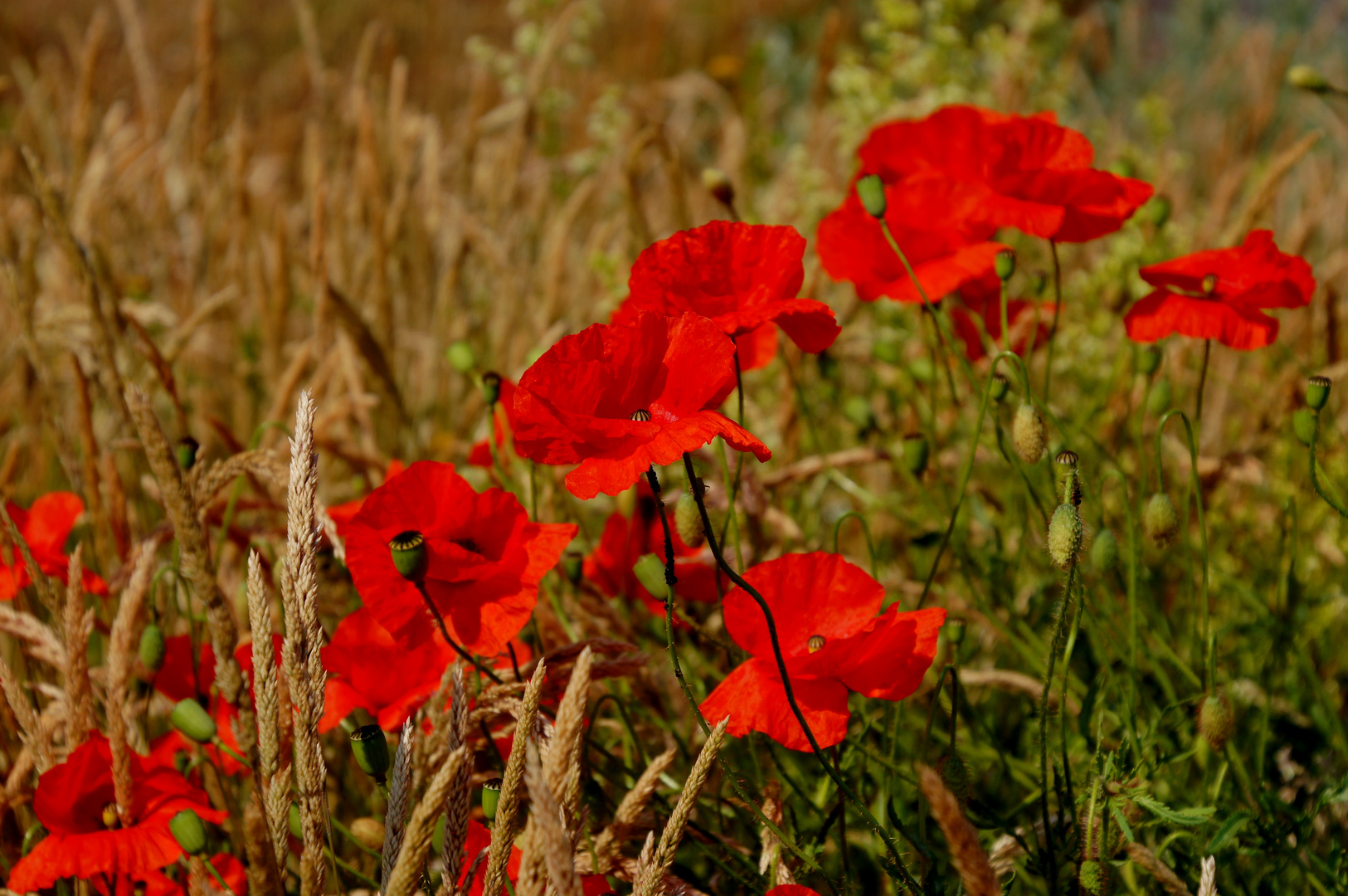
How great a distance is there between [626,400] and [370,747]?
0.41 metres

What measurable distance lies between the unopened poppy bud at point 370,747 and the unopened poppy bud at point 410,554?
0.49ft

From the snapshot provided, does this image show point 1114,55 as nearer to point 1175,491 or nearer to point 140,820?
point 1175,491

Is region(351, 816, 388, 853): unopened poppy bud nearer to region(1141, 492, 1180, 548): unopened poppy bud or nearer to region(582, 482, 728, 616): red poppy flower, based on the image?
region(582, 482, 728, 616): red poppy flower

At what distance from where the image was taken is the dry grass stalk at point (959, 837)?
2.37 ft

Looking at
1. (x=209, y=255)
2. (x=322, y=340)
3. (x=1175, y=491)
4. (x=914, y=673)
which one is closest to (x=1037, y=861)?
(x=914, y=673)

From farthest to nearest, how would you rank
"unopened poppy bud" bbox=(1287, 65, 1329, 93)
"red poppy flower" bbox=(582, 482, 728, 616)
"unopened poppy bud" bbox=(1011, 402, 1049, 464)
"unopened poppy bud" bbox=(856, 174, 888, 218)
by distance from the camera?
1. "unopened poppy bud" bbox=(1287, 65, 1329, 93)
2. "red poppy flower" bbox=(582, 482, 728, 616)
3. "unopened poppy bud" bbox=(856, 174, 888, 218)
4. "unopened poppy bud" bbox=(1011, 402, 1049, 464)

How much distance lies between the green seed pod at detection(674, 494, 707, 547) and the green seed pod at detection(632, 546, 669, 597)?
0.18ft

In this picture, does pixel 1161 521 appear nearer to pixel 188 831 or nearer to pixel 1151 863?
pixel 1151 863

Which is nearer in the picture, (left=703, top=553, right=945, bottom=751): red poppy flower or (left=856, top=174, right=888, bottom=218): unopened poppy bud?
(left=703, top=553, right=945, bottom=751): red poppy flower

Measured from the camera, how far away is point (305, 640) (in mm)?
974

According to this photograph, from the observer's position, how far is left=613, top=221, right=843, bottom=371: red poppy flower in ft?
3.77

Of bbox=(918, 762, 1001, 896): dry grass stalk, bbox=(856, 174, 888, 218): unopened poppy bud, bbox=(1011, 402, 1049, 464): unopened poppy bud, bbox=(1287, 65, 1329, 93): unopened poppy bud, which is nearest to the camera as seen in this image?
bbox=(918, 762, 1001, 896): dry grass stalk

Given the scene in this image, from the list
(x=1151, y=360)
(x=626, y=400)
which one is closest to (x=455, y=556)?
(x=626, y=400)

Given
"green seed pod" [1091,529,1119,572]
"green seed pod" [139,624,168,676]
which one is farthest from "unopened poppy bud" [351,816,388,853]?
"green seed pod" [1091,529,1119,572]
